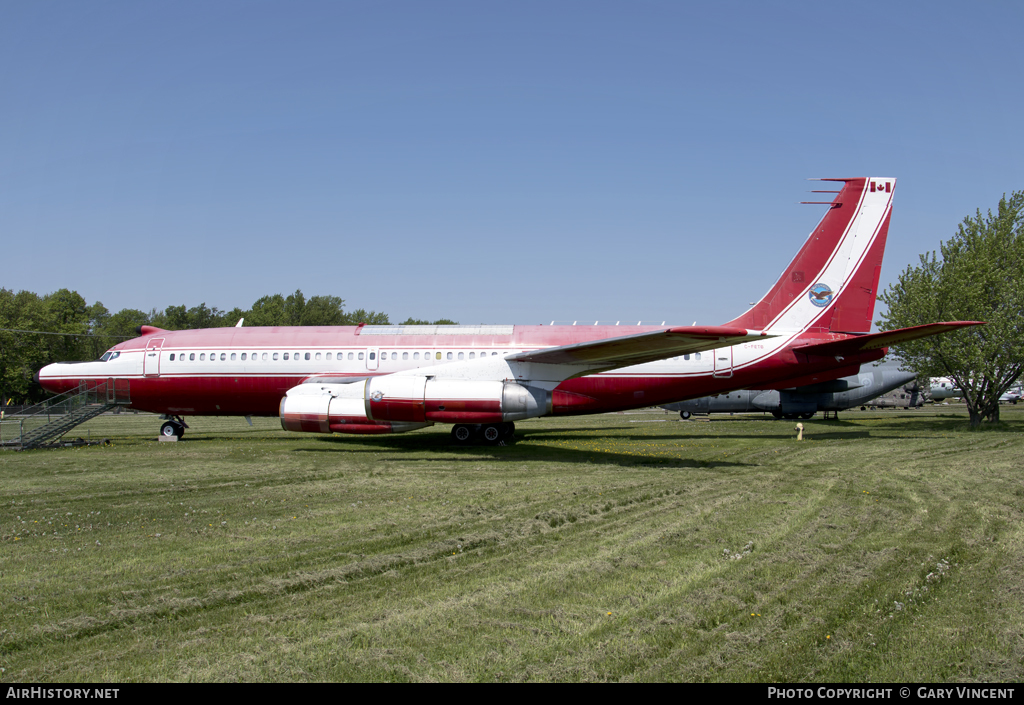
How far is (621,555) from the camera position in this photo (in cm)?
704

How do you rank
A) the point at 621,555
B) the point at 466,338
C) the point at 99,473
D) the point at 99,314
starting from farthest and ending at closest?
1. the point at 99,314
2. the point at 466,338
3. the point at 99,473
4. the point at 621,555

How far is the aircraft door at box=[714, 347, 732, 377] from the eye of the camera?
1972 centimetres

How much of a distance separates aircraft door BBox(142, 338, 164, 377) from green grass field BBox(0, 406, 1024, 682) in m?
8.71

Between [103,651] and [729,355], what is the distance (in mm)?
18144

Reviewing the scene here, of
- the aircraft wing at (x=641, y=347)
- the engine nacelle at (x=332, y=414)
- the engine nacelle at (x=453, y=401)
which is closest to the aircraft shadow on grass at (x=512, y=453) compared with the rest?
the engine nacelle at (x=332, y=414)

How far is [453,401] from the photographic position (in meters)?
16.1

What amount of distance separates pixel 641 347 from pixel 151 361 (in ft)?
55.1

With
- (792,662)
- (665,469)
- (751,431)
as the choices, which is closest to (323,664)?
(792,662)

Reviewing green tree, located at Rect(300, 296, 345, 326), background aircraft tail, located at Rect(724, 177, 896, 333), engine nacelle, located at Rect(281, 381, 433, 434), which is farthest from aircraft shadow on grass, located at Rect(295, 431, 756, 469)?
green tree, located at Rect(300, 296, 345, 326)

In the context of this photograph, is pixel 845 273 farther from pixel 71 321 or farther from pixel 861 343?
pixel 71 321

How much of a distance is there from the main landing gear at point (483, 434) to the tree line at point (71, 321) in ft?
113

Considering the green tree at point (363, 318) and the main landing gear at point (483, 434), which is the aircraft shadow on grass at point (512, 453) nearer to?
the main landing gear at point (483, 434)

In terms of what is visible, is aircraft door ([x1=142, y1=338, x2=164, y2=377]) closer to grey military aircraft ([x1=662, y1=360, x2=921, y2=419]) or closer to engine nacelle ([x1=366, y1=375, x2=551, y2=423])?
engine nacelle ([x1=366, y1=375, x2=551, y2=423])

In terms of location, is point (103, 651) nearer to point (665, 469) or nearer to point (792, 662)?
point (792, 662)
